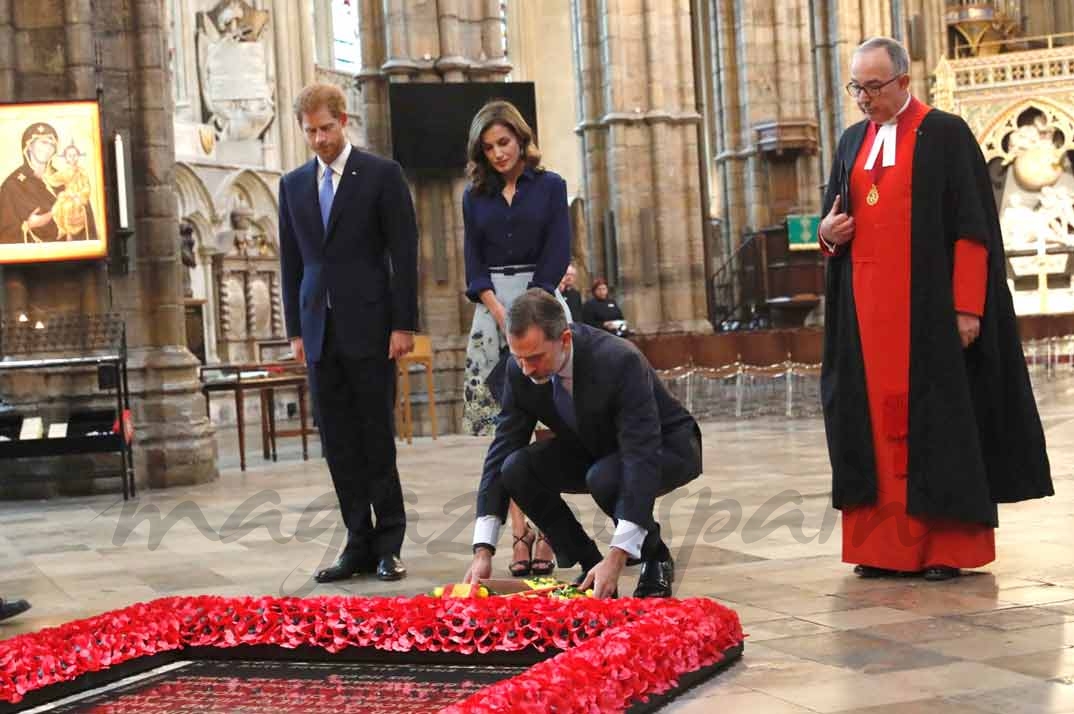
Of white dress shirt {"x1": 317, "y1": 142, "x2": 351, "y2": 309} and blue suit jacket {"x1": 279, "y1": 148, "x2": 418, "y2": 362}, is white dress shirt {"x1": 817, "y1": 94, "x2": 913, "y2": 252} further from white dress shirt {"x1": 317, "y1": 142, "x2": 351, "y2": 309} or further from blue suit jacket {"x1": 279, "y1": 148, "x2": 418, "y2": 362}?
white dress shirt {"x1": 317, "y1": 142, "x2": 351, "y2": 309}

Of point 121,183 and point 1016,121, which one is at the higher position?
point 1016,121

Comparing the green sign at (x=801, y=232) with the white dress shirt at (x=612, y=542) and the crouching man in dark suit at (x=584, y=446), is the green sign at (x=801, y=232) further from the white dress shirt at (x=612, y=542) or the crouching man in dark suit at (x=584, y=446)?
the white dress shirt at (x=612, y=542)

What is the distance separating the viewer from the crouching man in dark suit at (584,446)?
161 inches

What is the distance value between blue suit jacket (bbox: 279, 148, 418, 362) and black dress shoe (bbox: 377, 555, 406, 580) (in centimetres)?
73

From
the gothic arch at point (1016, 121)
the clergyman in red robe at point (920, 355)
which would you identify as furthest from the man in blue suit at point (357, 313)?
the gothic arch at point (1016, 121)

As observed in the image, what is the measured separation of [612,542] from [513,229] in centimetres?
163

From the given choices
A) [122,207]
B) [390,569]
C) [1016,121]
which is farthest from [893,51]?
[1016,121]

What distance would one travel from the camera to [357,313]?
5.60m

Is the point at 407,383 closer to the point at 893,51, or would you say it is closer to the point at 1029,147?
the point at 893,51

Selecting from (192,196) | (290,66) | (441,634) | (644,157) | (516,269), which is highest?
(290,66)

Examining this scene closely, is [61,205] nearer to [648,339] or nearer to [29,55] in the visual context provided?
[29,55]

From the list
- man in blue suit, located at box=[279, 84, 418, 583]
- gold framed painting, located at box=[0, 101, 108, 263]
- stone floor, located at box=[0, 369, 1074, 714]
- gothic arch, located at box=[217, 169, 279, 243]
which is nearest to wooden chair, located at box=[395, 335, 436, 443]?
stone floor, located at box=[0, 369, 1074, 714]

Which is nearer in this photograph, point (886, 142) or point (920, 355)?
point (920, 355)

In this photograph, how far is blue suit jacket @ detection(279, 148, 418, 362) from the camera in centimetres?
561
